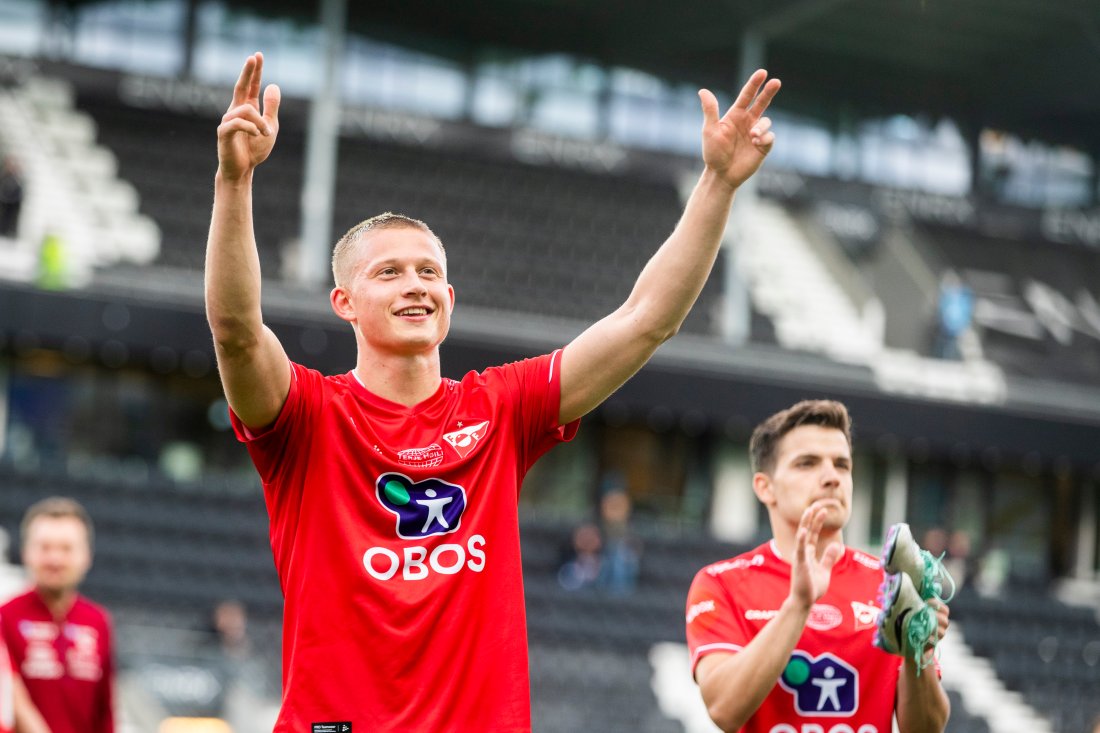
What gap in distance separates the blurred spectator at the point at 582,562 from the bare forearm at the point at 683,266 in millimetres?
15157

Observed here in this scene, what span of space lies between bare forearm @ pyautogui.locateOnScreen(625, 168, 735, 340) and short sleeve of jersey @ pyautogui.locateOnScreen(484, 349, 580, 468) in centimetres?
26

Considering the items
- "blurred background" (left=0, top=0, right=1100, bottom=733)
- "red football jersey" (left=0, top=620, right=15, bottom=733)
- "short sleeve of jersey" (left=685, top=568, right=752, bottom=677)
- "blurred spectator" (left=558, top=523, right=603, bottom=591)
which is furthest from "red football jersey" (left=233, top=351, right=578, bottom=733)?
"blurred spectator" (left=558, top=523, right=603, bottom=591)

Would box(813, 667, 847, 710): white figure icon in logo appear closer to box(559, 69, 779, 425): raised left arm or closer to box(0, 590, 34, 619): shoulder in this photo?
box(559, 69, 779, 425): raised left arm

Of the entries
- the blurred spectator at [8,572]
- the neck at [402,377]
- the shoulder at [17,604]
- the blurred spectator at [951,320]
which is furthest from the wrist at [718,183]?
the blurred spectator at [951,320]

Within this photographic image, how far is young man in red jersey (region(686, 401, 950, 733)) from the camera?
4.12 meters

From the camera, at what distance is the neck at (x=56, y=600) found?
7211 millimetres

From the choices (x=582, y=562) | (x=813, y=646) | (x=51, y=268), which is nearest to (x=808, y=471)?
(x=813, y=646)

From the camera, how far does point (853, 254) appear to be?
87.1 ft

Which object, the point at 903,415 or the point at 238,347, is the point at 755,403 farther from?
the point at 238,347

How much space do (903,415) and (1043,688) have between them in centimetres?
424

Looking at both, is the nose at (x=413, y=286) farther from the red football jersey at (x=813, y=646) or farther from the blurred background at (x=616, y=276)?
the blurred background at (x=616, y=276)

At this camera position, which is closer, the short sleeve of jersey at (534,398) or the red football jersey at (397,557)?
the red football jersey at (397,557)

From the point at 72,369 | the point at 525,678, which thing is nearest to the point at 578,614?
the point at 72,369

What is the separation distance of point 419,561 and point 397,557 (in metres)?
0.05
